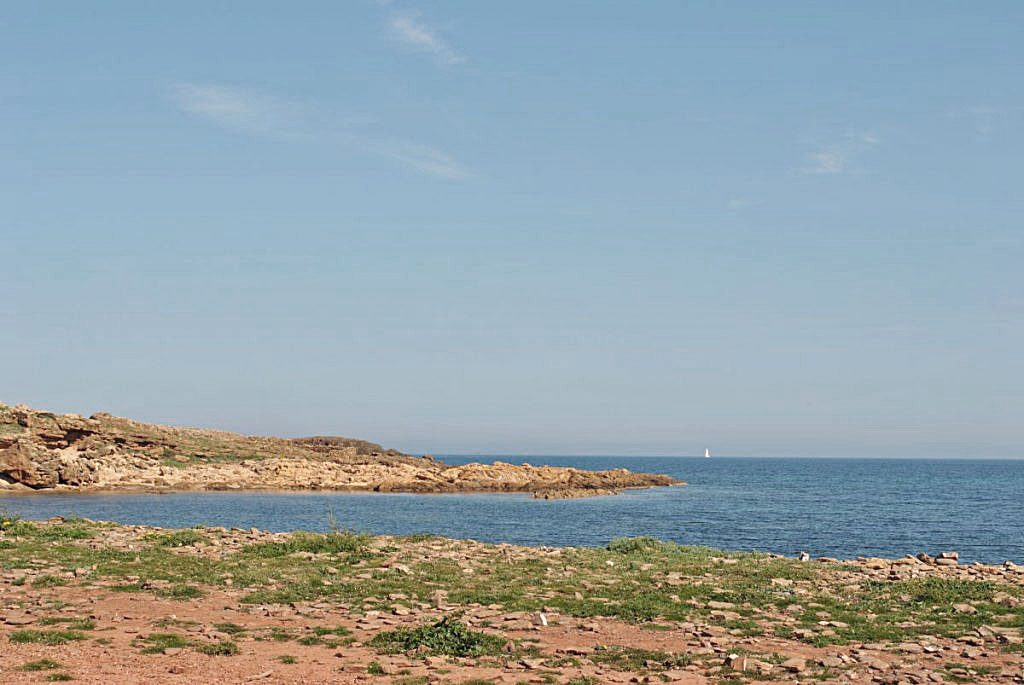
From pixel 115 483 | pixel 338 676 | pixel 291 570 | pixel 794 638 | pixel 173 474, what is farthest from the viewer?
pixel 173 474

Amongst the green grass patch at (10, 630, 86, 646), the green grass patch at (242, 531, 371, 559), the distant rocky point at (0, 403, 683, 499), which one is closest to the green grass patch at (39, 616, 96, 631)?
the green grass patch at (10, 630, 86, 646)

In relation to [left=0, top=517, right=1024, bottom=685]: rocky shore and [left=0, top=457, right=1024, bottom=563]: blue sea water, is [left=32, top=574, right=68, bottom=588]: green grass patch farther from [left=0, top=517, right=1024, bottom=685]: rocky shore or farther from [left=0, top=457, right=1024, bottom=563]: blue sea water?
[left=0, top=457, right=1024, bottom=563]: blue sea water

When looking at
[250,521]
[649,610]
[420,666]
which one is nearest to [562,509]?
[250,521]

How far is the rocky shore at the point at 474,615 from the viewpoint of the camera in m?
15.0

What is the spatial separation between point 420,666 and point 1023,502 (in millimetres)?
108983

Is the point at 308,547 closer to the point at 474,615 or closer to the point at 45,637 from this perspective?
the point at 474,615

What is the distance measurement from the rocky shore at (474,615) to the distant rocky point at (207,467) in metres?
58.4

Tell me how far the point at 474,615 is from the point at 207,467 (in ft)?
278

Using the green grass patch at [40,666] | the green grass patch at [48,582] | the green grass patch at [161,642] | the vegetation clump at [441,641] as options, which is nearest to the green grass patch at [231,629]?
the green grass patch at [161,642]

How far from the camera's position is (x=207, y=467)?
3826 inches

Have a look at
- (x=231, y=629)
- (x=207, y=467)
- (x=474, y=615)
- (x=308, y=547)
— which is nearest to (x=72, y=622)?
(x=231, y=629)

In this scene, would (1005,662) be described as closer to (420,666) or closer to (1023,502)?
(420,666)

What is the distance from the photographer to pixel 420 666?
15273 mm

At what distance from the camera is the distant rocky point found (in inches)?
3206
